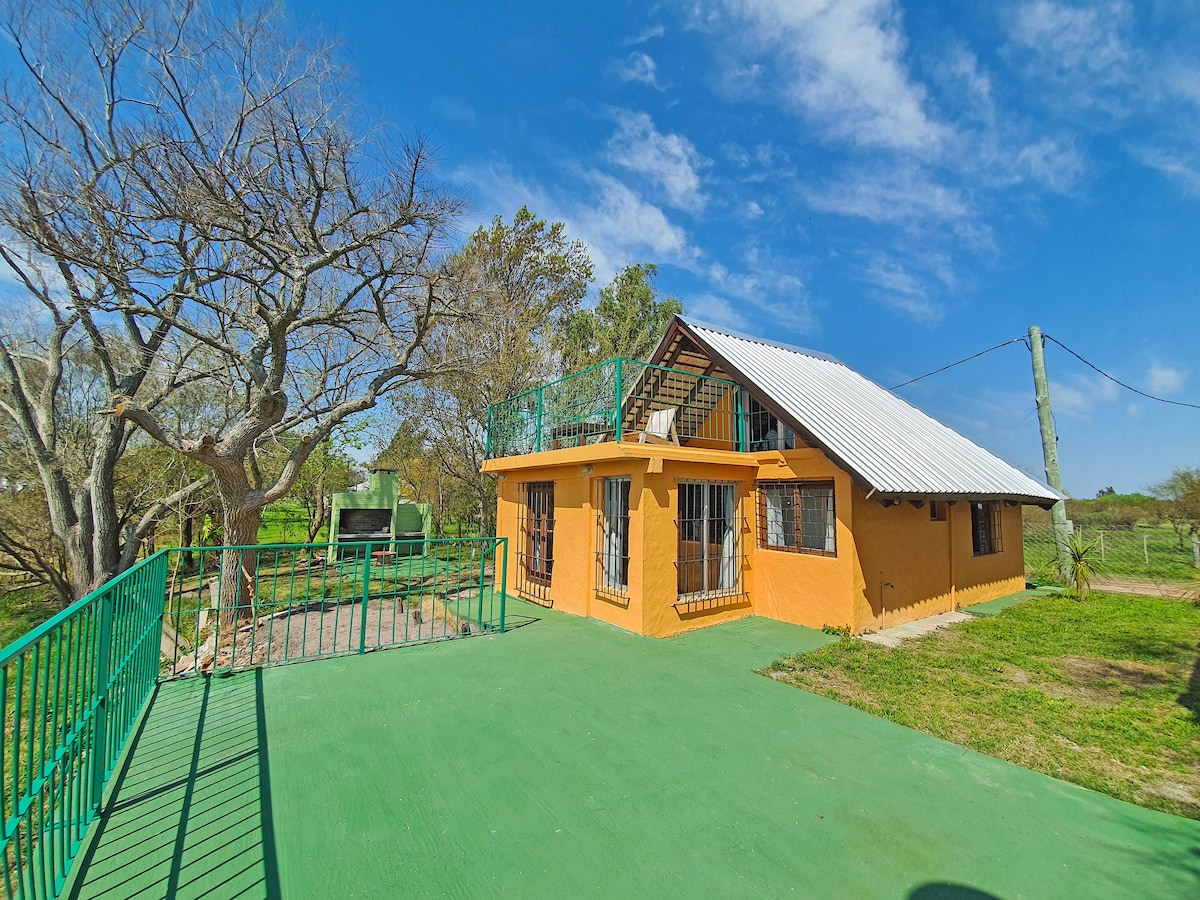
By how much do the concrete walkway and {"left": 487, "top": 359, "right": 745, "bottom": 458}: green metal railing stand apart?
3465 millimetres

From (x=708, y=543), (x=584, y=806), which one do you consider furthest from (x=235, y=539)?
(x=584, y=806)

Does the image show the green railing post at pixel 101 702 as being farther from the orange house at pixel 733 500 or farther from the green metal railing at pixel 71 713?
the orange house at pixel 733 500

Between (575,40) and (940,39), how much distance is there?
623 centimetres

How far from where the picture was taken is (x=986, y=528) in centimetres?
1102

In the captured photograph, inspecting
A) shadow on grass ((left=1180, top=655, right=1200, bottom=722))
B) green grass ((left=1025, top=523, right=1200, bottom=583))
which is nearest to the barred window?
shadow on grass ((left=1180, top=655, right=1200, bottom=722))

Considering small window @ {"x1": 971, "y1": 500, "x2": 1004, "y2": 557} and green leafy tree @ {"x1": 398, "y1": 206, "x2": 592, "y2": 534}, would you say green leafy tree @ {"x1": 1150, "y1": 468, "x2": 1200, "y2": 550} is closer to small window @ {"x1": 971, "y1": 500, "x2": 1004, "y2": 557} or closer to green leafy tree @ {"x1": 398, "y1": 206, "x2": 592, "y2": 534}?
small window @ {"x1": 971, "y1": 500, "x2": 1004, "y2": 557}

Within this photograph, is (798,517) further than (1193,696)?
Yes

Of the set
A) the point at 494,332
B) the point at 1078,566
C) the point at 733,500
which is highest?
the point at 494,332

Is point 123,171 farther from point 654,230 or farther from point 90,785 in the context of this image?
point 654,230

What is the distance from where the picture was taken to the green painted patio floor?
2.74 m

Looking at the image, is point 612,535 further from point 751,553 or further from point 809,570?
point 809,570

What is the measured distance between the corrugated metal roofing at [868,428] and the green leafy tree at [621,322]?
723 centimetres

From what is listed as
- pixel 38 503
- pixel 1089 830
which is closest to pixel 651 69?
pixel 1089 830

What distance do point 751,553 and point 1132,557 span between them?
1380cm
